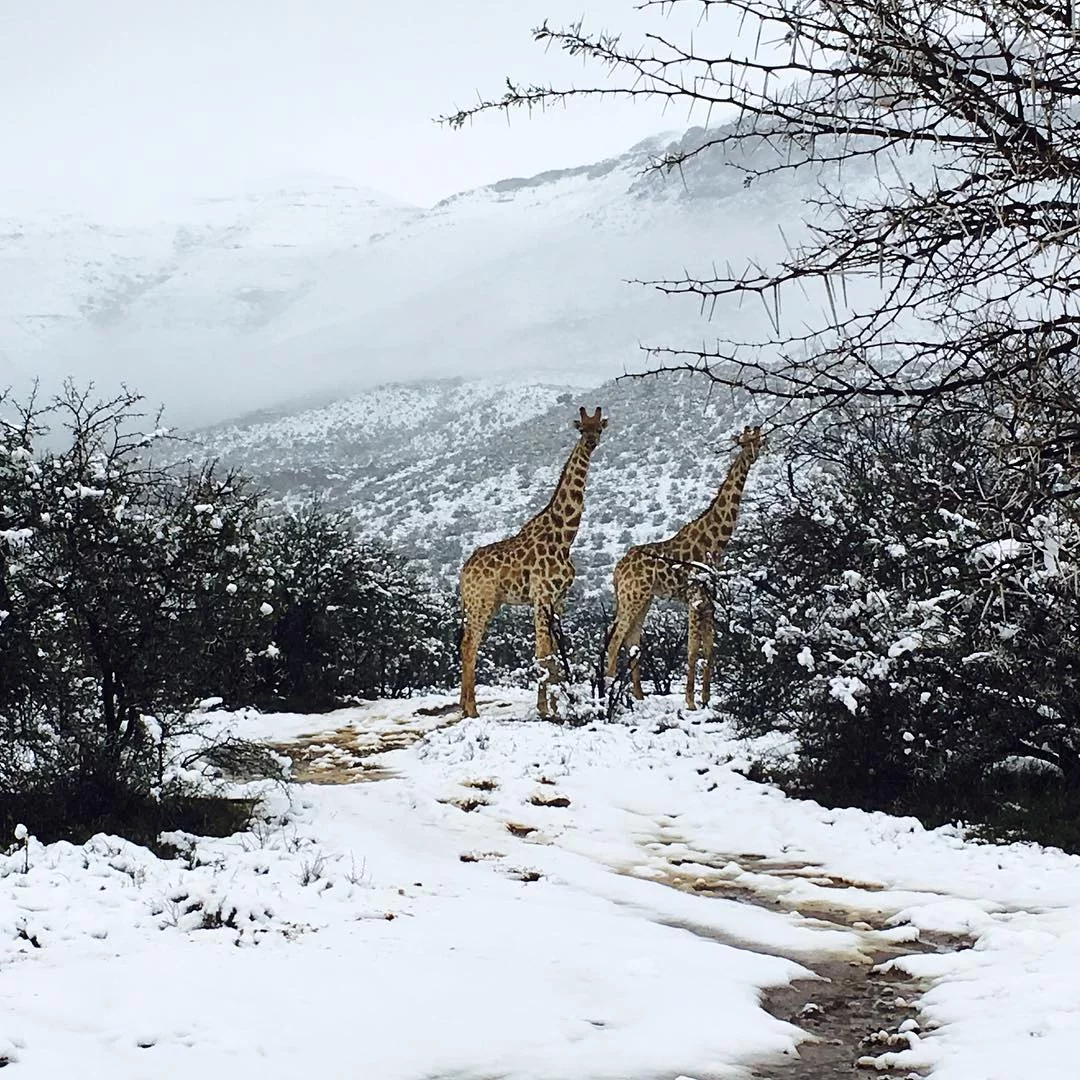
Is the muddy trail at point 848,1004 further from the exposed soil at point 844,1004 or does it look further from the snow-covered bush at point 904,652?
the snow-covered bush at point 904,652

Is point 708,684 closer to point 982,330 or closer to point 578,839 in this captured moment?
point 578,839

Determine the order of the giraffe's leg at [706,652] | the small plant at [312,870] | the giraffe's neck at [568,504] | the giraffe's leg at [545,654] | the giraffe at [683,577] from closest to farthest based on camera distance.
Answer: the small plant at [312,870], the giraffe's leg at [545,654], the giraffe at [683,577], the giraffe's leg at [706,652], the giraffe's neck at [568,504]

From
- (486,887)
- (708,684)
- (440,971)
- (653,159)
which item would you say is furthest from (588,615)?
(653,159)

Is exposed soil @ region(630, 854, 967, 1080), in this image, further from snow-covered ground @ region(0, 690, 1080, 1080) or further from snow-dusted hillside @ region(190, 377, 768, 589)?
snow-dusted hillside @ region(190, 377, 768, 589)

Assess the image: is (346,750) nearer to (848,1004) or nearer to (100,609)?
(100,609)

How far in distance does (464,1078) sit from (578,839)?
4748 mm

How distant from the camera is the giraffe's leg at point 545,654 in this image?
13562mm

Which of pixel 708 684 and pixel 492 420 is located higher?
pixel 492 420

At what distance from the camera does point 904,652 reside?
29.1 feet

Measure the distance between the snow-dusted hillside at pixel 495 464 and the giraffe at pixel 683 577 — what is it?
8952mm

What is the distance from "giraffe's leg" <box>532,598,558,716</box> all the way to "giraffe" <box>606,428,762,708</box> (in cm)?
99

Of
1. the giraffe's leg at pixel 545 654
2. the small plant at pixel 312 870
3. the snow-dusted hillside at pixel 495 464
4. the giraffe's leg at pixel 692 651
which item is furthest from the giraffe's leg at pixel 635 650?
the snow-dusted hillside at pixel 495 464

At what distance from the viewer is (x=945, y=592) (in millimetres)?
8500

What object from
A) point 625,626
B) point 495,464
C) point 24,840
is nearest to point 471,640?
point 625,626
